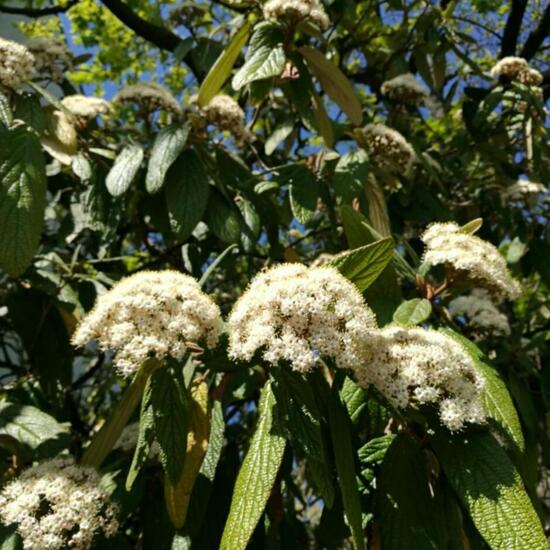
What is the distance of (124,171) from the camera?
2041mm

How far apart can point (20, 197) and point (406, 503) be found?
1056mm

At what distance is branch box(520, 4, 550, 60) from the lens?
3.95 meters

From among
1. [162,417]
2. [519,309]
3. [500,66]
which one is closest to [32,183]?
[162,417]

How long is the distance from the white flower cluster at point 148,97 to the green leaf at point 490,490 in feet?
5.77

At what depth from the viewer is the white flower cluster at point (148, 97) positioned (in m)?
2.39

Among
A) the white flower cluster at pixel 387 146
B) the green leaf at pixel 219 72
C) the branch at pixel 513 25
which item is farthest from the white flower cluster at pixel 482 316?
the branch at pixel 513 25

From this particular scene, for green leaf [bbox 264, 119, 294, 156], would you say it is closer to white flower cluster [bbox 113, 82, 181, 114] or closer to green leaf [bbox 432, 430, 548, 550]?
white flower cluster [bbox 113, 82, 181, 114]

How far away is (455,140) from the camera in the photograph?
11.3 feet

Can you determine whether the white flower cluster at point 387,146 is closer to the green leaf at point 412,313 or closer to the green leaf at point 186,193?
the green leaf at point 186,193

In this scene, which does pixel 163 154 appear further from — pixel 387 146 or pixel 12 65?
pixel 387 146

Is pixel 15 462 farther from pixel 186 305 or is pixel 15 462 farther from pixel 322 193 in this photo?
pixel 322 193

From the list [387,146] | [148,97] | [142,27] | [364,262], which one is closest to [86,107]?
[148,97]

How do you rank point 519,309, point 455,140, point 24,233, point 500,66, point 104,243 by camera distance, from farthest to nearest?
point 519,309 < point 455,140 < point 500,66 < point 104,243 < point 24,233

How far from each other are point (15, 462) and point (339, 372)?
0.82 m
